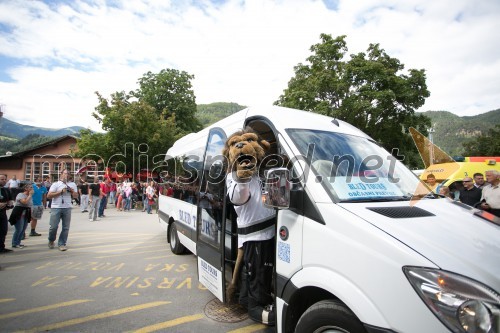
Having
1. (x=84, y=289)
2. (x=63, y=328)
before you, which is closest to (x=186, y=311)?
(x=63, y=328)

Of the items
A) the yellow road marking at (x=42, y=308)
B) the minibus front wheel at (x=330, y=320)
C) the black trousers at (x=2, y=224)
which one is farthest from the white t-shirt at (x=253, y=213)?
the black trousers at (x=2, y=224)

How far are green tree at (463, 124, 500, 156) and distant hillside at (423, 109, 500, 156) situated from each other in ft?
268

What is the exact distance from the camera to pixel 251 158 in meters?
2.88

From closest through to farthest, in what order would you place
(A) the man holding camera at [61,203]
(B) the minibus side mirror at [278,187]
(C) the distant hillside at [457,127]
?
(B) the minibus side mirror at [278,187] → (A) the man holding camera at [61,203] → (C) the distant hillside at [457,127]

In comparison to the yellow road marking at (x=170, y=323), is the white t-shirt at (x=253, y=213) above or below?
above

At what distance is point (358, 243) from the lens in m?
1.91

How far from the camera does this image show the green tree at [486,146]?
45.8 meters

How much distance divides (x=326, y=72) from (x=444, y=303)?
61.2 feet

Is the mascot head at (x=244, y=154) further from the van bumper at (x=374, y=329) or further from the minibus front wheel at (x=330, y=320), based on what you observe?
the van bumper at (x=374, y=329)

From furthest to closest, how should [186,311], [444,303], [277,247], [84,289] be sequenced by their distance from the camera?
1. [84,289]
2. [186,311]
3. [277,247]
4. [444,303]

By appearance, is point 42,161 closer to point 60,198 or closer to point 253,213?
point 60,198

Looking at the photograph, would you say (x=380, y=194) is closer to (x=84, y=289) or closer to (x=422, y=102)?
(x=84, y=289)

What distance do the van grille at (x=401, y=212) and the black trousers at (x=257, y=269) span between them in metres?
1.27

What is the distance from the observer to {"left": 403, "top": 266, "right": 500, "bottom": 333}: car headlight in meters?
1.53
